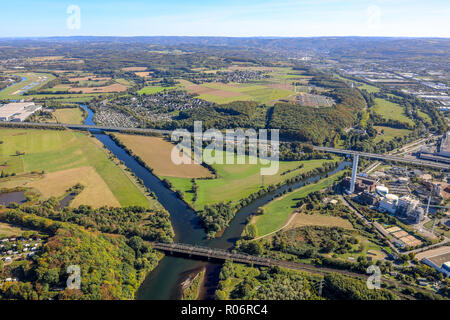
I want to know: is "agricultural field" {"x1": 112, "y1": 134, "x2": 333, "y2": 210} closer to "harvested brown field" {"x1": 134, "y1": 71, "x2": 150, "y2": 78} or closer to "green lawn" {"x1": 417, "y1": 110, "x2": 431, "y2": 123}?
"green lawn" {"x1": 417, "y1": 110, "x2": 431, "y2": 123}

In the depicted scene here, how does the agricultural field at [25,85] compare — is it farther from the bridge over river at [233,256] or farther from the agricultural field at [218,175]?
the bridge over river at [233,256]

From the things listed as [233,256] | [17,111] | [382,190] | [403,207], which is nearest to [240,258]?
[233,256]

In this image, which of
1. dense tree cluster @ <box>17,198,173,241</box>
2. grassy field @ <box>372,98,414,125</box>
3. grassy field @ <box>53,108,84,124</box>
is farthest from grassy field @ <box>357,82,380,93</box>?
dense tree cluster @ <box>17,198,173,241</box>

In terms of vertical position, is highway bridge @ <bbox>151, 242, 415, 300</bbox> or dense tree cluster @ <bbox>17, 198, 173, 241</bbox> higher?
dense tree cluster @ <bbox>17, 198, 173, 241</bbox>

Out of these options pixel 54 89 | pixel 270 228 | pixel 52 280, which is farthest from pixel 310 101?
pixel 54 89

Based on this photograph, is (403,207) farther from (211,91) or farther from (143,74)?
(143,74)

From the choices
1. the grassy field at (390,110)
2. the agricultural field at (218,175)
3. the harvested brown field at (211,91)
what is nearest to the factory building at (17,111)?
the agricultural field at (218,175)
